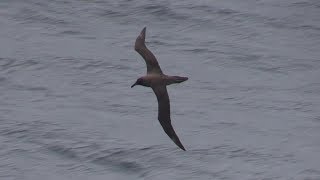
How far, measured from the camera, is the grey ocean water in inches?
1154

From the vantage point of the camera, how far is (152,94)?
34.3m

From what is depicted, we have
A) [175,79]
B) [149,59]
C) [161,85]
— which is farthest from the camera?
[149,59]

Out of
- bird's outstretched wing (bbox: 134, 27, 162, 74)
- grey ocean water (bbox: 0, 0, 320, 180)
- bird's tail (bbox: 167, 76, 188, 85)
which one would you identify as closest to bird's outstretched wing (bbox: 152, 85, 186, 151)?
bird's tail (bbox: 167, 76, 188, 85)

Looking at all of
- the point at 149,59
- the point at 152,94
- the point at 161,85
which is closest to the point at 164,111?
the point at 161,85

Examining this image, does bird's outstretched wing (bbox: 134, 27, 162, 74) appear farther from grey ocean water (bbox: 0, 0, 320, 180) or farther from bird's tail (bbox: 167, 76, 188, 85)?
grey ocean water (bbox: 0, 0, 320, 180)

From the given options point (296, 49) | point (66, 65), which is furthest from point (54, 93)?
point (296, 49)

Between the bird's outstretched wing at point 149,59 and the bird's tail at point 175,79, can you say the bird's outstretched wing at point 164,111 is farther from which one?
the bird's outstretched wing at point 149,59

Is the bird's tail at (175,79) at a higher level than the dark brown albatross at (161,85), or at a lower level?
higher

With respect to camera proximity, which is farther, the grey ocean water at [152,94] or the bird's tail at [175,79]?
the grey ocean water at [152,94]

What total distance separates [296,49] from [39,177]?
37.2ft

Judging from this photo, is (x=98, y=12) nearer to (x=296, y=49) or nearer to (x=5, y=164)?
(x=296, y=49)

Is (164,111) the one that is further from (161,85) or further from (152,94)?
(152,94)

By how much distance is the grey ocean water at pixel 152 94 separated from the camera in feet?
96.2

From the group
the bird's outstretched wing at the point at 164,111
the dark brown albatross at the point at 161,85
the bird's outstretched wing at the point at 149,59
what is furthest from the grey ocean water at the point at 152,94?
the bird's outstretched wing at the point at 164,111
